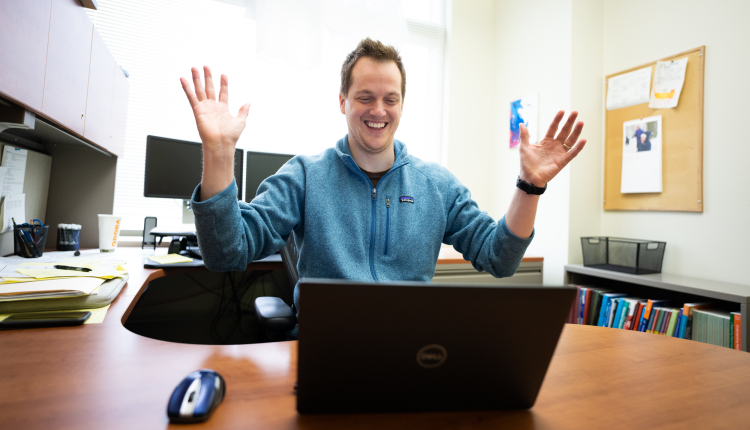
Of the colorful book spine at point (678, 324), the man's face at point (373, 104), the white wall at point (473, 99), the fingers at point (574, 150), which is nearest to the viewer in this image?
the fingers at point (574, 150)

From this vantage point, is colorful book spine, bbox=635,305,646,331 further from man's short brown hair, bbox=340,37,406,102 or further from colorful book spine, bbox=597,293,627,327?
man's short brown hair, bbox=340,37,406,102

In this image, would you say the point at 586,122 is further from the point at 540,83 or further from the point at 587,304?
the point at 587,304

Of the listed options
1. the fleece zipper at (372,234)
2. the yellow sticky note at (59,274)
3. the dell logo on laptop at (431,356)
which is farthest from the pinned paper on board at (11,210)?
the dell logo on laptop at (431,356)

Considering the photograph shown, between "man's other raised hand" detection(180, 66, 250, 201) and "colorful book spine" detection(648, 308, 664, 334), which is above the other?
"man's other raised hand" detection(180, 66, 250, 201)

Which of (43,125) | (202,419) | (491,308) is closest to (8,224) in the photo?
Answer: (43,125)

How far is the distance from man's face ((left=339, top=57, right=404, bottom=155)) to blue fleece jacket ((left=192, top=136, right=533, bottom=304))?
0.07 metres

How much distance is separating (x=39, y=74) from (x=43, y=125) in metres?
0.36

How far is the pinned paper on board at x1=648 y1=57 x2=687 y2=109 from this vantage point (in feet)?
6.95

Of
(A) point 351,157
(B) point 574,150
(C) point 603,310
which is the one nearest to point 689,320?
(C) point 603,310

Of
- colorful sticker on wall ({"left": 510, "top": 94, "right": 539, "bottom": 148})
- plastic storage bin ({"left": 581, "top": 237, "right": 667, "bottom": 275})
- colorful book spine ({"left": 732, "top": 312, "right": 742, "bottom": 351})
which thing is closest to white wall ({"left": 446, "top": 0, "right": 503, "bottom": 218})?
colorful sticker on wall ({"left": 510, "top": 94, "right": 539, "bottom": 148})

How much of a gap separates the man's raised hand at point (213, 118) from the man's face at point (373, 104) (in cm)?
38

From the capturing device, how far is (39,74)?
1231 millimetres

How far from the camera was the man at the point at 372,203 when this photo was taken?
96cm

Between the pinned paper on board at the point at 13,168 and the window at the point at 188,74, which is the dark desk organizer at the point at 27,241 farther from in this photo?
the window at the point at 188,74
